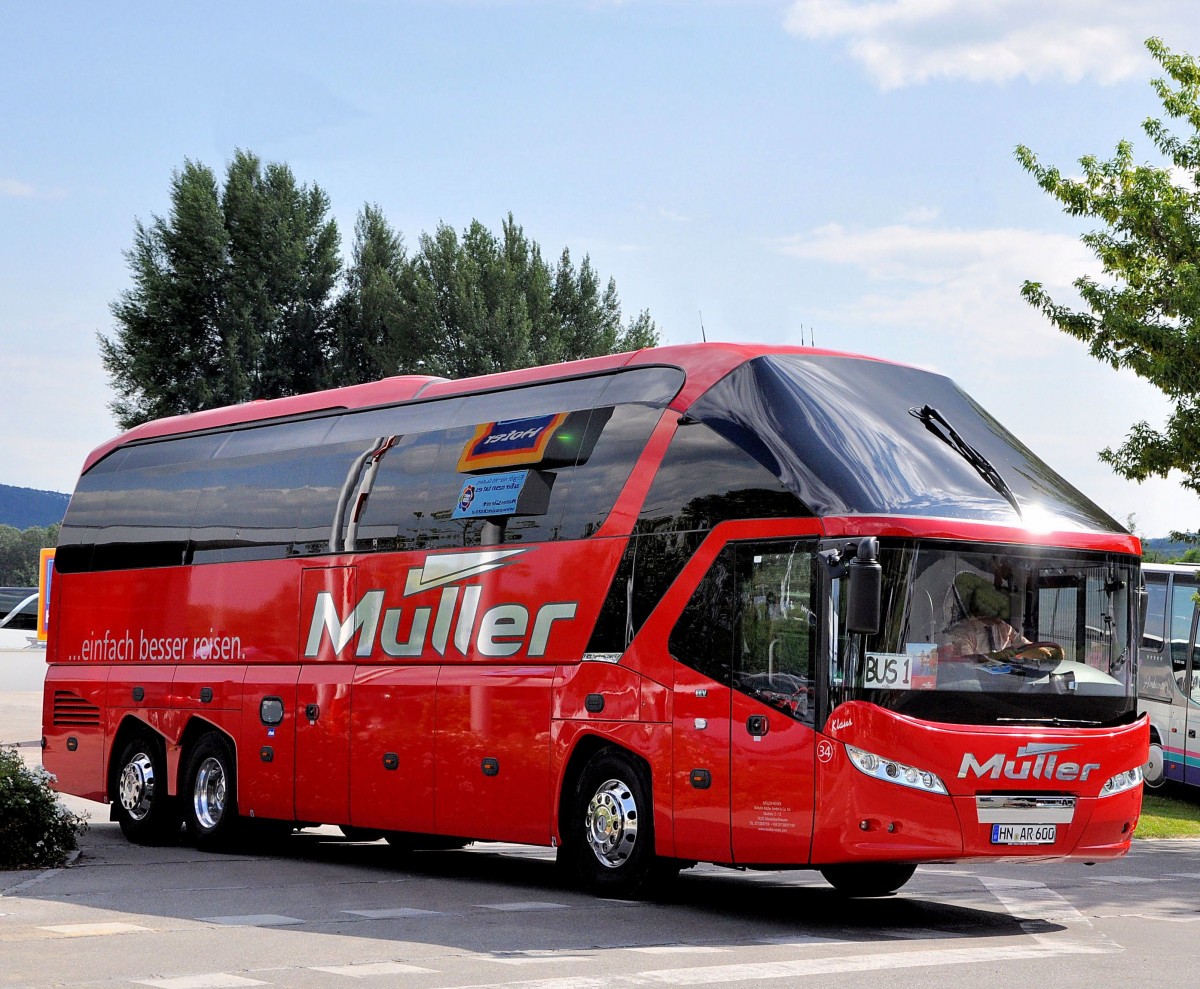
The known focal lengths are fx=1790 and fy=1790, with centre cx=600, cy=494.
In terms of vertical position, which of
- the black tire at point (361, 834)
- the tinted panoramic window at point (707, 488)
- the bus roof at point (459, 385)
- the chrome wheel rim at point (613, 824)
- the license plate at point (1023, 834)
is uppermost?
the bus roof at point (459, 385)

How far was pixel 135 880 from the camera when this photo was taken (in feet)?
44.9

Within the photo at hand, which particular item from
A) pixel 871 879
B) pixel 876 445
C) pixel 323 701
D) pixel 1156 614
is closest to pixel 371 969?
pixel 876 445

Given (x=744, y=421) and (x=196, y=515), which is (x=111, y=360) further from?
(x=744, y=421)

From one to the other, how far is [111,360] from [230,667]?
38.2 meters

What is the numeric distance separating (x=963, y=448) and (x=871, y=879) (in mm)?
3310

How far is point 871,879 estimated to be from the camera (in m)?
13.1

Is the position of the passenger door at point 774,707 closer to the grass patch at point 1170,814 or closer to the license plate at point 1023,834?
the license plate at point 1023,834

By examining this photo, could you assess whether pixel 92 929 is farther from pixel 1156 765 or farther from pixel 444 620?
Answer: pixel 1156 765

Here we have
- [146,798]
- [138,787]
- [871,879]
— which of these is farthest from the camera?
[138,787]

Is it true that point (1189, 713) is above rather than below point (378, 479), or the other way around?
below

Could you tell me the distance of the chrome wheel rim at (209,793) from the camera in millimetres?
16812

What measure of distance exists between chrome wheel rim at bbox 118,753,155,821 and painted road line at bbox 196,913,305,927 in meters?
6.38

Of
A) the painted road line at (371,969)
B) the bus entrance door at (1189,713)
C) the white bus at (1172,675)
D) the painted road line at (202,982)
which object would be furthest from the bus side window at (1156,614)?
the painted road line at (202,982)

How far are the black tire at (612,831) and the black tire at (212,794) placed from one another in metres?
4.84
